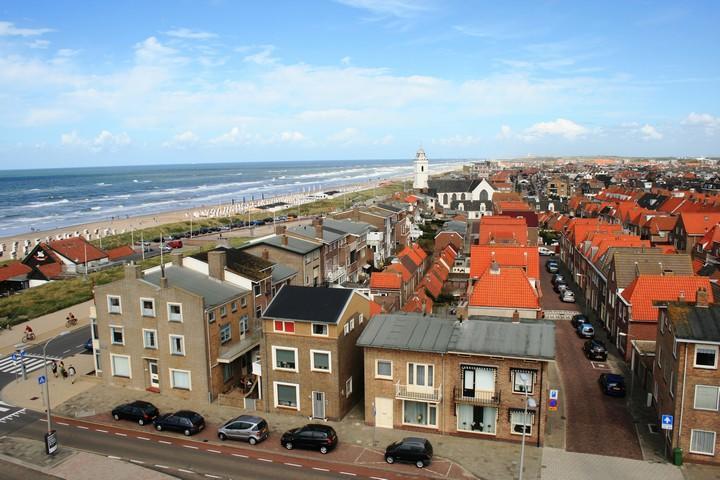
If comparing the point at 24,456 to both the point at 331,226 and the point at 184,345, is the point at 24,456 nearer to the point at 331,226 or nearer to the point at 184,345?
the point at 184,345

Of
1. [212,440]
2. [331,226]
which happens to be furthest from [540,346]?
[331,226]

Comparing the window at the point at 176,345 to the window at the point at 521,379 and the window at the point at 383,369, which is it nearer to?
the window at the point at 383,369

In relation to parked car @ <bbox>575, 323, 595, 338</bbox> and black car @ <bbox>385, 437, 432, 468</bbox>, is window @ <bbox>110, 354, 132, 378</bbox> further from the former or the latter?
parked car @ <bbox>575, 323, 595, 338</bbox>

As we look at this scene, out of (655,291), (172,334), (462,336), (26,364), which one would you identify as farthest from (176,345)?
(655,291)

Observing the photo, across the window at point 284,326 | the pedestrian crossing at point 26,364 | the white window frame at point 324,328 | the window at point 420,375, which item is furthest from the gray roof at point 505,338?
the pedestrian crossing at point 26,364

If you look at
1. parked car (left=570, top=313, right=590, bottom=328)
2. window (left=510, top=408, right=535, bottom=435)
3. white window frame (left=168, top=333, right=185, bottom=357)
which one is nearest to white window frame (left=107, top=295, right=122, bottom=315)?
white window frame (left=168, top=333, right=185, bottom=357)
